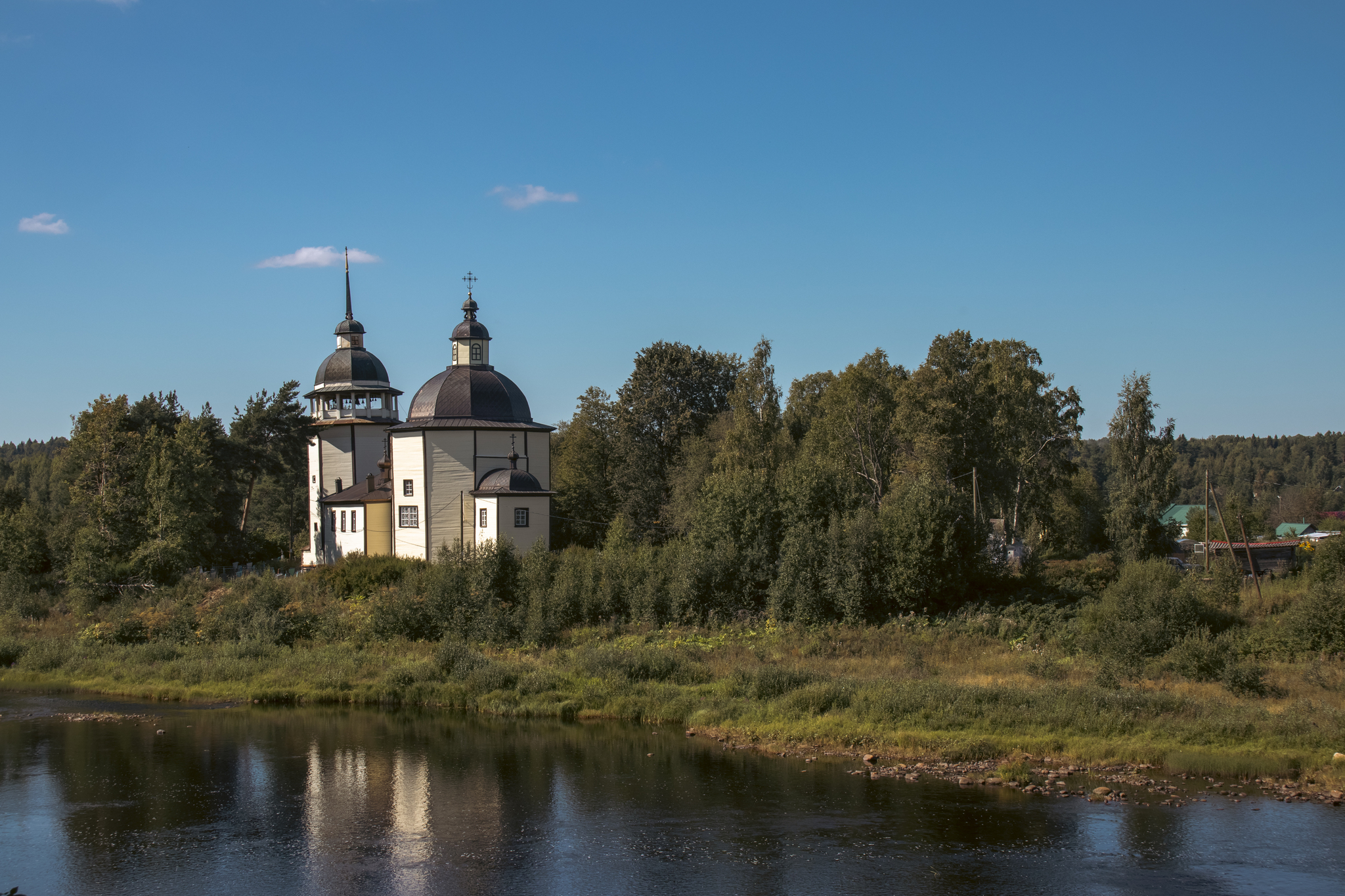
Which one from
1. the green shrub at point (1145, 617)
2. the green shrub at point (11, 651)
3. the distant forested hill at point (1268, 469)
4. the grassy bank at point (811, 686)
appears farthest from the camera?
the distant forested hill at point (1268, 469)

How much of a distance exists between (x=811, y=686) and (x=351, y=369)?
33.5 meters

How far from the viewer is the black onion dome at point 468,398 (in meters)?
43.0

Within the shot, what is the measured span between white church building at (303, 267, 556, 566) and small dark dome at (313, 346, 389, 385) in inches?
199

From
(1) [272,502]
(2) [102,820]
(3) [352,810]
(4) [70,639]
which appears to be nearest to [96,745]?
(2) [102,820]

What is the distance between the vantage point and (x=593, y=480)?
2215 inches

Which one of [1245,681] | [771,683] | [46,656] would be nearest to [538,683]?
[771,683]

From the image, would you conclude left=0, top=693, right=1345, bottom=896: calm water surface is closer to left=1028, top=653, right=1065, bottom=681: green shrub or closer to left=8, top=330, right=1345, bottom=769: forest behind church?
left=8, top=330, right=1345, bottom=769: forest behind church

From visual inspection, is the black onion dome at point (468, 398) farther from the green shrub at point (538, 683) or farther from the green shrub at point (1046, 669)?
the green shrub at point (1046, 669)

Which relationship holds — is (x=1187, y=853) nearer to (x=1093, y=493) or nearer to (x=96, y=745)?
(x=96, y=745)

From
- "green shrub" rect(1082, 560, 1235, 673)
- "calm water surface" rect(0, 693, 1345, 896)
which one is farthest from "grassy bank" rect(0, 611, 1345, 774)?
"calm water surface" rect(0, 693, 1345, 896)

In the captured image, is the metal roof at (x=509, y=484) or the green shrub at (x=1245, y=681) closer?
the green shrub at (x=1245, y=681)

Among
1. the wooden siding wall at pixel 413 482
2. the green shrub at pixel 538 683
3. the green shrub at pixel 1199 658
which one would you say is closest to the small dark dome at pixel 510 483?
the wooden siding wall at pixel 413 482

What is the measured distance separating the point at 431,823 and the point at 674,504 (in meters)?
32.7

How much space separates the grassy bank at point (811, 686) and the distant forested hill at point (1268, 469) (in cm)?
6919
